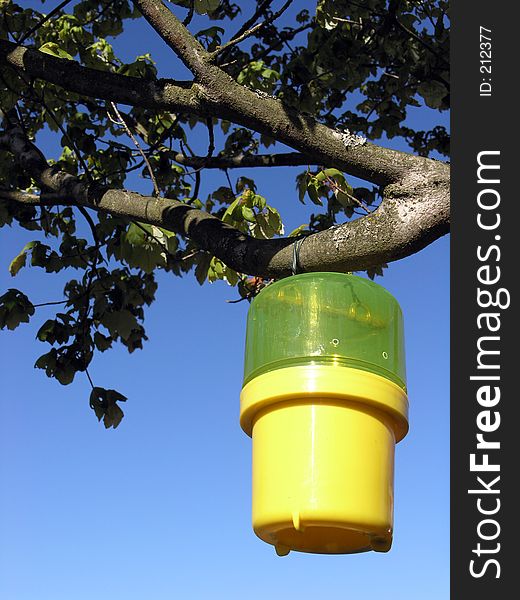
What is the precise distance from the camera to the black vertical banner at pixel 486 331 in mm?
2301

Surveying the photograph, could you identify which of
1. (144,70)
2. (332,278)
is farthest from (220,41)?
(332,278)

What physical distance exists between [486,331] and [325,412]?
628 mm

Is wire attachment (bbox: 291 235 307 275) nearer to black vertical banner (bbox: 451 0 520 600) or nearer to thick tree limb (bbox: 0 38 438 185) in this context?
thick tree limb (bbox: 0 38 438 185)

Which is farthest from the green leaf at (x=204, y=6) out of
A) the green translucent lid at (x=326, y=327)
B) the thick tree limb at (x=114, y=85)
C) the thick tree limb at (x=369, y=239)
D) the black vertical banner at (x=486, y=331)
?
the green translucent lid at (x=326, y=327)

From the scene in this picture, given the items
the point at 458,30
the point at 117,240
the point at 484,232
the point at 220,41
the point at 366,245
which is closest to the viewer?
the point at 484,232

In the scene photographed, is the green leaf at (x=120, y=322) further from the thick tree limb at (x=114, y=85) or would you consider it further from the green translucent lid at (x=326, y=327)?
the green translucent lid at (x=326, y=327)

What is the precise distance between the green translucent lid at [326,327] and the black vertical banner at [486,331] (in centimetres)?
22

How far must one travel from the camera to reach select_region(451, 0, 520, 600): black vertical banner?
230 cm

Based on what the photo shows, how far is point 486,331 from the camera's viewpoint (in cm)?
248

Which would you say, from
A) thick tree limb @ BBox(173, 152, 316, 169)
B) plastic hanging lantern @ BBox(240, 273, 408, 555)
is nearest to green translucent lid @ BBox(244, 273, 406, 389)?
plastic hanging lantern @ BBox(240, 273, 408, 555)

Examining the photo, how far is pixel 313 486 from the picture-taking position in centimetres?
200

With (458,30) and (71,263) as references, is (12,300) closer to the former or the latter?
(71,263)

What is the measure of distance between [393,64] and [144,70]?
5.91ft

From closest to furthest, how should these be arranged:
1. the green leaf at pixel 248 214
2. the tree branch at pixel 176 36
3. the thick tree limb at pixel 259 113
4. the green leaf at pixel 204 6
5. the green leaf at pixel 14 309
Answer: the thick tree limb at pixel 259 113 < the tree branch at pixel 176 36 < the green leaf at pixel 204 6 < the green leaf at pixel 248 214 < the green leaf at pixel 14 309
